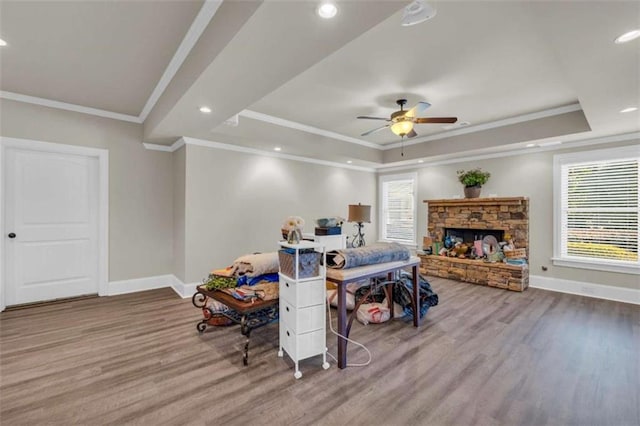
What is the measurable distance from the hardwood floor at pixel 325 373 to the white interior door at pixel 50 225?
1.73 ft

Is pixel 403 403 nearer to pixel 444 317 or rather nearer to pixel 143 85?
pixel 444 317

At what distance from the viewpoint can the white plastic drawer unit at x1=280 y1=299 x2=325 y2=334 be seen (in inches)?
86.2

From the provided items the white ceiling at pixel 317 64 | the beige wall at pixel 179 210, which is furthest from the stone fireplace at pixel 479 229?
the beige wall at pixel 179 210

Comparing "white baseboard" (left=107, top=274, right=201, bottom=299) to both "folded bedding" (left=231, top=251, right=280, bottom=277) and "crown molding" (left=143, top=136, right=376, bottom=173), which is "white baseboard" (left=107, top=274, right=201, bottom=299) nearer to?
"folded bedding" (left=231, top=251, right=280, bottom=277)

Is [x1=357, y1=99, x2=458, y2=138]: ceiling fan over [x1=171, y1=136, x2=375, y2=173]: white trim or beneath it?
over

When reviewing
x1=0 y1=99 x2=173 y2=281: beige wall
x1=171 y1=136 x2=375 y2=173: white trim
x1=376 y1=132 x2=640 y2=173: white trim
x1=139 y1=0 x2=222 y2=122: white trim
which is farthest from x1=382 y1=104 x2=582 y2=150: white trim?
x1=0 y1=99 x2=173 y2=281: beige wall

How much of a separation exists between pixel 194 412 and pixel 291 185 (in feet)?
13.5

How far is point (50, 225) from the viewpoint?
12.5 feet

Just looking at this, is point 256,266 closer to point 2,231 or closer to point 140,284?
point 140,284

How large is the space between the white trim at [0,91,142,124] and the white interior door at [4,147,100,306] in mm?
630

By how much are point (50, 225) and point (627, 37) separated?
6.26 metres

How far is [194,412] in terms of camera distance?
179 cm

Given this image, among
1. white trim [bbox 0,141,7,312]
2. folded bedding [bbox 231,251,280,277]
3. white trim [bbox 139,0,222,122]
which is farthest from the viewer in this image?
white trim [bbox 0,141,7,312]

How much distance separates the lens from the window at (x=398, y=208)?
21.4 feet
